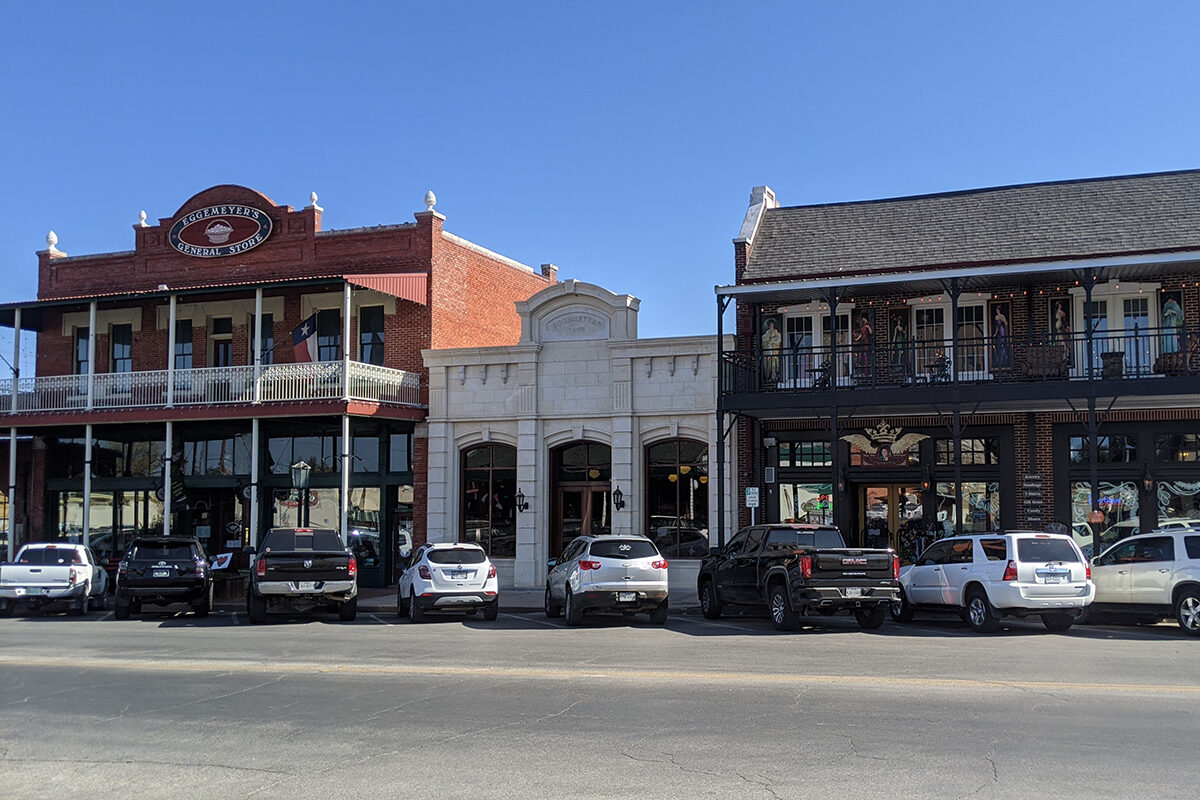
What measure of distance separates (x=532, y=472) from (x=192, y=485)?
934 cm

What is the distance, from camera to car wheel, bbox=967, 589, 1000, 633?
17.2 metres

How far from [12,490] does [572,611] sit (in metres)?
18.6

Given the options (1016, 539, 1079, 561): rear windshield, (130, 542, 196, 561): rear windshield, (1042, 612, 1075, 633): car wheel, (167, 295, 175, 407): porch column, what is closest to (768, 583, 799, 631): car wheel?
(1016, 539, 1079, 561): rear windshield

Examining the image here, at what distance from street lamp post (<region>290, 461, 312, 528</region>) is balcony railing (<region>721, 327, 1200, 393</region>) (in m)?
10.4

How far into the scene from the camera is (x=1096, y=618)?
19094mm

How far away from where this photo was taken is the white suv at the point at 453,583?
19.9 metres

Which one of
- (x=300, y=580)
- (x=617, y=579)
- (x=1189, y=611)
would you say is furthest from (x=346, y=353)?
(x=1189, y=611)

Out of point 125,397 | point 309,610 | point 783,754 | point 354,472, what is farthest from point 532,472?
point 783,754

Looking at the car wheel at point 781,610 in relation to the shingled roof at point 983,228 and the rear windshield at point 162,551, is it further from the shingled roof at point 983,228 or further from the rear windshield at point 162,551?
the rear windshield at point 162,551

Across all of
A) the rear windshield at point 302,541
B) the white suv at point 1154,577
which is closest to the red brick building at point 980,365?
the white suv at point 1154,577

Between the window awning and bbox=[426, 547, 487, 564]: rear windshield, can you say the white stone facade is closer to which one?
the window awning

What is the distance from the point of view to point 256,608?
20.0m

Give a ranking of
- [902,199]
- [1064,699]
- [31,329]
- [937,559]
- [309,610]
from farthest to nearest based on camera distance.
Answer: [31,329]
[902,199]
[309,610]
[937,559]
[1064,699]

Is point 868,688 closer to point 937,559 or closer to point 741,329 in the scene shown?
point 937,559
